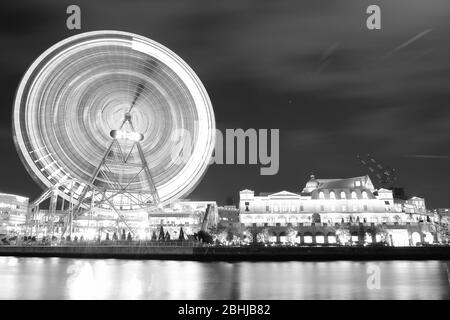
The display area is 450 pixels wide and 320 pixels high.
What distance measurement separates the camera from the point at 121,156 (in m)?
44.7

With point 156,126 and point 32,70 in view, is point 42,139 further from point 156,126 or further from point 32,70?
point 156,126

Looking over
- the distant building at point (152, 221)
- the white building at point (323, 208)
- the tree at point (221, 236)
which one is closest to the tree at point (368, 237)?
the white building at point (323, 208)

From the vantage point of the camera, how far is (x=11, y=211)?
8125 cm

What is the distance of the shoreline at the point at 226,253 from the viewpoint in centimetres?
4231

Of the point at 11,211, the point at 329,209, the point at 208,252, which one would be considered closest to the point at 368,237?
the point at 329,209

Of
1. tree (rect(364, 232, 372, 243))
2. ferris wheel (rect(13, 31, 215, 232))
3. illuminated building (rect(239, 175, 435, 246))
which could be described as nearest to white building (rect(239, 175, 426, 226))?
illuminated building (rect(239, 175, 435, 246))

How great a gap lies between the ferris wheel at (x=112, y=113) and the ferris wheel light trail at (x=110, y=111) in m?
0.09

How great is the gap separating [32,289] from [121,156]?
24.9 meters

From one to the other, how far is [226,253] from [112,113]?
18.3m

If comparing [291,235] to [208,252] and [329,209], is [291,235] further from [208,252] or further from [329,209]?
[208,252]

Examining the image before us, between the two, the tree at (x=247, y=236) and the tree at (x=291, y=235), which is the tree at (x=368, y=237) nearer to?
the tree at (x=291, y=235)

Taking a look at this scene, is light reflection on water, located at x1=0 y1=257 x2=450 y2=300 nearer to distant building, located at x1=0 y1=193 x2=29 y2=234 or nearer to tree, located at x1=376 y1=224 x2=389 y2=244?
tree, located at x1=376 y1=224 x2=389 y2=244

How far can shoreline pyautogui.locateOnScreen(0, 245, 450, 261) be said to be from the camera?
4231 centimetres

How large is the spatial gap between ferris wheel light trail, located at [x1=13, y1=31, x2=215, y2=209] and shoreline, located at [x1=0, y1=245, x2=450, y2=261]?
608 centimetres
